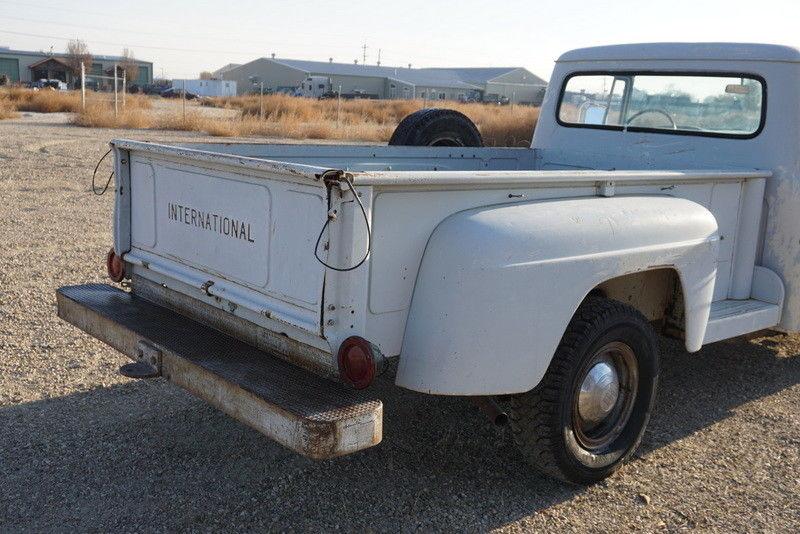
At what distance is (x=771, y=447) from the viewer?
3982 millimetres

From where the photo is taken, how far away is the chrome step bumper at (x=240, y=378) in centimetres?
259

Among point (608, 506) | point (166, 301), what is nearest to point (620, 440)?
point (608, 506)

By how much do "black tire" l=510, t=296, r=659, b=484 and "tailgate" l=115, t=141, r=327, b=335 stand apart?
968 mm

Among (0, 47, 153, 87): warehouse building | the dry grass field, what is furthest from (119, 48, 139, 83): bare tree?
the dry grass field

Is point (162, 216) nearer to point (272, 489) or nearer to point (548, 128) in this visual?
point (272, 489)

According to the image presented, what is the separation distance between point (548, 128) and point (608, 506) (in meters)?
3.06

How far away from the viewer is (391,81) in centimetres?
6384

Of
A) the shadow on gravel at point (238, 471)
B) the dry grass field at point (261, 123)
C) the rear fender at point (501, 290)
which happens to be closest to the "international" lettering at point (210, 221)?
the rear fender at point (501, 290)

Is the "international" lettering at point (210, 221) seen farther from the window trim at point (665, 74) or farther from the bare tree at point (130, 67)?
the bare tree at point (130, 67)

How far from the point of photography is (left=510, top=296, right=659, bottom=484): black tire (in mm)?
3139

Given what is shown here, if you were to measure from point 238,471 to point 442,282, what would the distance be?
1.34m

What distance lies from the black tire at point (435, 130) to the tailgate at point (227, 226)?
2.43 metres

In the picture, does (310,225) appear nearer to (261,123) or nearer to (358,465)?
(358,465)

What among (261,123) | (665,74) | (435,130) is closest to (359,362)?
(665,74)
